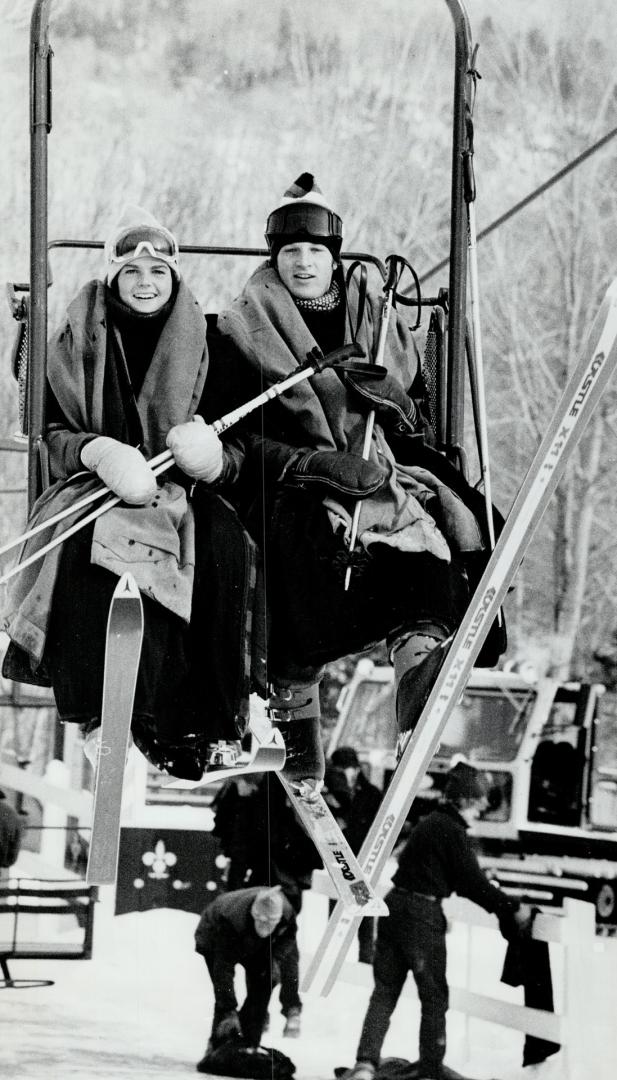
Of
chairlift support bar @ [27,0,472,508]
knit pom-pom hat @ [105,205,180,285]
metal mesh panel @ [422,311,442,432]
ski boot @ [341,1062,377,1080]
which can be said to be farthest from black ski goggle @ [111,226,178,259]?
ski boot @ [341,1062,377,1080]

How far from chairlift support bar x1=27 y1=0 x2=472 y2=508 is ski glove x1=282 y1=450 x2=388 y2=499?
216 mm

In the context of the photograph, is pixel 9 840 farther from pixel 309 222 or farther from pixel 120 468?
pixel 309 222

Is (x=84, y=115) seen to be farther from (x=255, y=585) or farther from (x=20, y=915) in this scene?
(x=20, y=915)

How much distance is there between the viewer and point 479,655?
323cm

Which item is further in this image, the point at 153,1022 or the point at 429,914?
the point at 429,914

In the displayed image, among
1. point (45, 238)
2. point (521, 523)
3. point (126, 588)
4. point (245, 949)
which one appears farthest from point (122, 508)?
point (245, 949)

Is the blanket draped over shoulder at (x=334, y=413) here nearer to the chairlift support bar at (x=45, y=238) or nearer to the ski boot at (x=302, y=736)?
the chairlift support bar at (x=45, y=238)

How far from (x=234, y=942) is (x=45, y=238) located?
1.53m

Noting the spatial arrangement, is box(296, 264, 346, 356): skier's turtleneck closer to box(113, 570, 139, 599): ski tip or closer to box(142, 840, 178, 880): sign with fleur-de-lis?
box(113, 570, 139, 599): ski tip

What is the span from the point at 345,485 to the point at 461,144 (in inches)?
30.8

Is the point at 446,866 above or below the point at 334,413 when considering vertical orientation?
below

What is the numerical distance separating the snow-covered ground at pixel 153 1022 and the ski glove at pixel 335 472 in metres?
0.90

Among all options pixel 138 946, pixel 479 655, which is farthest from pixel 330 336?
pixel 138 946

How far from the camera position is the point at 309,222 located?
322 centimetres
